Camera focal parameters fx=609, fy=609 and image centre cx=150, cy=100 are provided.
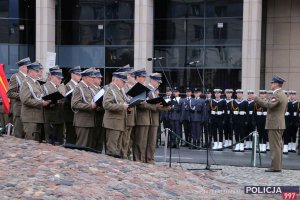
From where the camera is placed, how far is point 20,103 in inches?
492

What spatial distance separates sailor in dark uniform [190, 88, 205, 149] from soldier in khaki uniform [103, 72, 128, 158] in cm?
763

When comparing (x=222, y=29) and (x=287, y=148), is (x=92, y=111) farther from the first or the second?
(x=222, y=29)

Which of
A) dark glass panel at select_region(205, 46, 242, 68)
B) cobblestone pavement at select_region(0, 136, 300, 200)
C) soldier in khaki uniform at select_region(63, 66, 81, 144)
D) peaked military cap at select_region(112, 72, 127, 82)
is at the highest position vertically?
dark glass panel at select_region(205, 46, 242, 68)

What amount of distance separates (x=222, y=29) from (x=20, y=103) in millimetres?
20913

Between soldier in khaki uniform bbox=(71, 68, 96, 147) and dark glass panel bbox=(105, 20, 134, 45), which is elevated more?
dark glass panel bbox=(105, 20, 134, 45)

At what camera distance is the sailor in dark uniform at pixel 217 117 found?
18.9m

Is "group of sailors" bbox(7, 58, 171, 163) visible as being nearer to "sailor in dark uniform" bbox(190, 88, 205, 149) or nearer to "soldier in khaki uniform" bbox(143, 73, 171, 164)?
"soldier in khaki uniform" bbox(143, 73, 171, 164)

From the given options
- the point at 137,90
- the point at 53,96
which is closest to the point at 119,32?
the point at 137,90


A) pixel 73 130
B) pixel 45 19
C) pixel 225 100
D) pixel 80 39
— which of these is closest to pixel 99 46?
pixel 80 39

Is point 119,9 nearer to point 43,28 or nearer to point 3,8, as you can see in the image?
point 43,28

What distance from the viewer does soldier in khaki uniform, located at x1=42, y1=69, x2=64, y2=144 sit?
40.1 feet

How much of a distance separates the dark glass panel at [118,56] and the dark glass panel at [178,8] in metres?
2.55

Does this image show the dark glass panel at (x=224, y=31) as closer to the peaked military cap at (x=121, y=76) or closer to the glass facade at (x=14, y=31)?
the glass facade at (x=14, y=31)

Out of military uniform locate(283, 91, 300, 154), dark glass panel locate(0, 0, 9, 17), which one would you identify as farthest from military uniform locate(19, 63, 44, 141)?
dark glass panel locate(0, 0, 9, 17)
